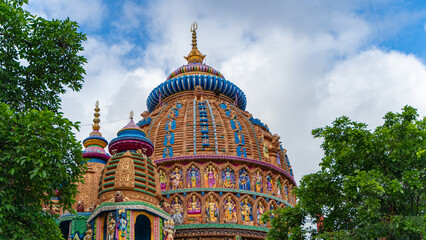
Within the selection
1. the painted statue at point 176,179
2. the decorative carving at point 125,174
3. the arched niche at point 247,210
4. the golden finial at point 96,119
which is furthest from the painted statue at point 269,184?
the decorative carving at point 125,174

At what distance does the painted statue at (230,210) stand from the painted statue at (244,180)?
4.03 ft

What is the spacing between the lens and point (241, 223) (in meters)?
26.0

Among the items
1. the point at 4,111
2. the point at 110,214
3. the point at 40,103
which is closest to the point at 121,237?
the point at 110,214

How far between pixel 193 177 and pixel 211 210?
7.47ft

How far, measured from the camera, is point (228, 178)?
89.7ft

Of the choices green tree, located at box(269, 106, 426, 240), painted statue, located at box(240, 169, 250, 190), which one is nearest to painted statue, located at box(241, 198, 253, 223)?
painted statue, located at box(240, 169, 250, 190)

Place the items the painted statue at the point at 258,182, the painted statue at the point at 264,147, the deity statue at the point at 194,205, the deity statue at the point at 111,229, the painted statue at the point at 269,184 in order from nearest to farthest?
the deity statue at the point at 111,229
the deity statue at the point at 194,205
the painted statue at the point at 258,182
the painted statue at the point at 269,184
the painted statue at the point at 264,147

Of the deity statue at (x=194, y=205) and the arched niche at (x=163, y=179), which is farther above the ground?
the arched niche at (x=163, y=179)

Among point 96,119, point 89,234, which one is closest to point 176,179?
point 96,119

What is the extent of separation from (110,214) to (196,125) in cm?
1158

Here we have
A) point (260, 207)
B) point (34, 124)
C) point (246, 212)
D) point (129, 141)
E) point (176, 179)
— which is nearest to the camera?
point (34, 124)

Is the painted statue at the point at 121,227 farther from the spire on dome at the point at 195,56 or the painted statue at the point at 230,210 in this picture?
the spire on dome at the point at 195,56

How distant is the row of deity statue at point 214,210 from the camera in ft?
84.6

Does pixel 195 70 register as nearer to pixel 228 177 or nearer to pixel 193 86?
pixel 193 86
